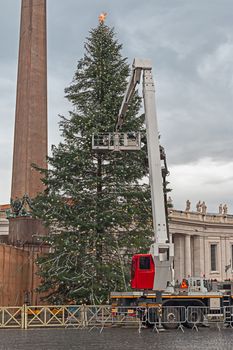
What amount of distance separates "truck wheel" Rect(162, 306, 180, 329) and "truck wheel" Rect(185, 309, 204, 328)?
49 cm

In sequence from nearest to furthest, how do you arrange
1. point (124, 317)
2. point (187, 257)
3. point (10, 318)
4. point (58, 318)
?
point (10, 318), point (124, 317), point (58, 318), point (187, 257)

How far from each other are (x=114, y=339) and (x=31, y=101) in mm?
18681

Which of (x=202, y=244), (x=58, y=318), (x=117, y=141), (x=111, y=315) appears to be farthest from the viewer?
(x=202, y=244)

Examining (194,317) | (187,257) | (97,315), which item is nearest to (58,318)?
(97,315)

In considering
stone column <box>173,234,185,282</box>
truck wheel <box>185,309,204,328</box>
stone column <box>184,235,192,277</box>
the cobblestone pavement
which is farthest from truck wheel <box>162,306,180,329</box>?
stone column <box>184,235,192,277</box>

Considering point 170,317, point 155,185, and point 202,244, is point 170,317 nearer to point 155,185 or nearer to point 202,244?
point 155,185

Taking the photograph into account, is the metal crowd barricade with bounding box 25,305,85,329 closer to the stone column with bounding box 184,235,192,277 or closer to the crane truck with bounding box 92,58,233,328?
the crane truck with bounding box 92,58,233,328

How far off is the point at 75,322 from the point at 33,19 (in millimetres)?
18241

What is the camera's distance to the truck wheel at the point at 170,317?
77.5ft

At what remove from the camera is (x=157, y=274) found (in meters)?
21.2

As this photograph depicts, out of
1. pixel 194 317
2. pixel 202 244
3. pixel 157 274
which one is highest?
pixel 202 244

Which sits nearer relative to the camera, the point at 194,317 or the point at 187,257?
the point at 194,317

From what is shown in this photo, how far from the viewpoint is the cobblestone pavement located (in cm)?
1729

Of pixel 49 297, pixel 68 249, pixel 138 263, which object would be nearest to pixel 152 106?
pixel 138 263
